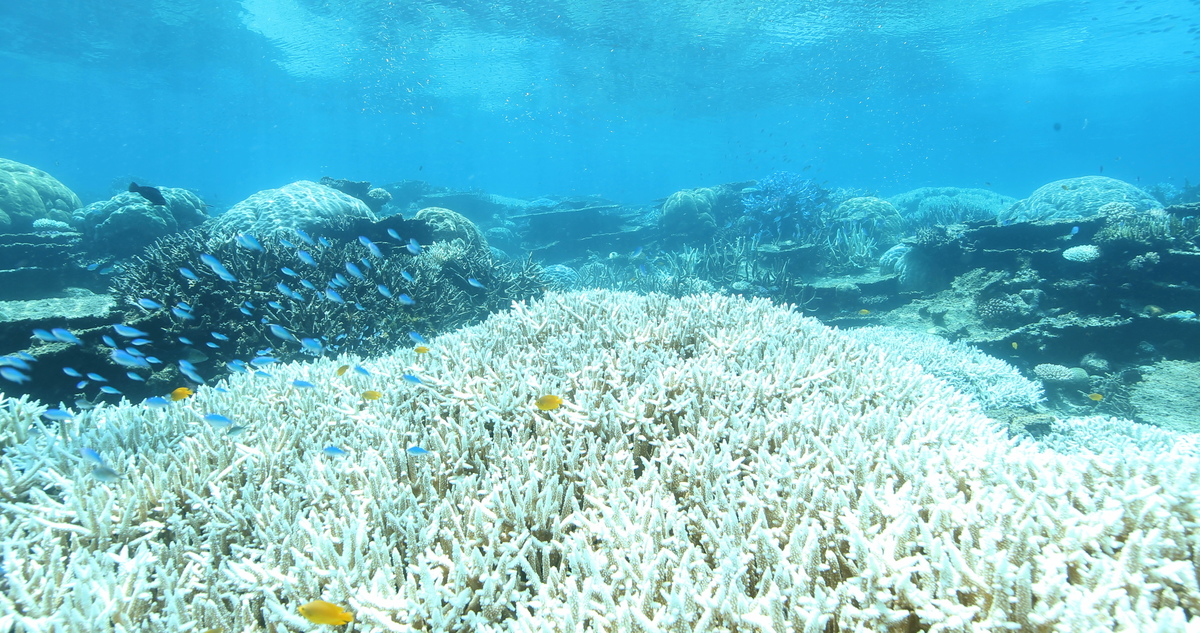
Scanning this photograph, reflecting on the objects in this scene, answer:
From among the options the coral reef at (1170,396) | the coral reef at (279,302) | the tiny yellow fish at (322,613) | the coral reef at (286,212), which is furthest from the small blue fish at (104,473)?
the coral reef at (1170,396)

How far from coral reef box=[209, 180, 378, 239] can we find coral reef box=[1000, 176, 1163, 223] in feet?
60.9

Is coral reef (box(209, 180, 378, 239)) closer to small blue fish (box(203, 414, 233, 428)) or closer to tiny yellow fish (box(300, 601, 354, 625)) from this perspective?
small blue fish (box(203, 414, 233, 428))

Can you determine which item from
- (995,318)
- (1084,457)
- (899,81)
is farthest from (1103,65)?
(1084,457)

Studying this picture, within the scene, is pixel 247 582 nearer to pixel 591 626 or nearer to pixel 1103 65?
pixel 591 626

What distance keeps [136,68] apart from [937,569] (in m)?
62.9

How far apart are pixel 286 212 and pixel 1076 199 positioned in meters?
22.0

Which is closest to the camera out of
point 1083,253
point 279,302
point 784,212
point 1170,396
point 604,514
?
point 604,514

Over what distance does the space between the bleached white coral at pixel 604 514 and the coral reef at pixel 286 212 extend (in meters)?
8.38

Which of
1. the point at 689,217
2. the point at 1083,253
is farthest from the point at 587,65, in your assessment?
the point at 1083,253

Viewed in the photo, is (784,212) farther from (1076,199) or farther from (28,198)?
(28,198)

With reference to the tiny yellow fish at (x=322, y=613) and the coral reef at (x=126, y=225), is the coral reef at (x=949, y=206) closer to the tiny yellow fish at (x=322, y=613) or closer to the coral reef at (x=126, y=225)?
the tiny yellow fish at (x=322, y=613)

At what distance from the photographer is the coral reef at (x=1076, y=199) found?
13047 mm

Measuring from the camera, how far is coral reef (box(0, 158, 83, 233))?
45.6 ft

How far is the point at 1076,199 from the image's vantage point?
1344 cm
